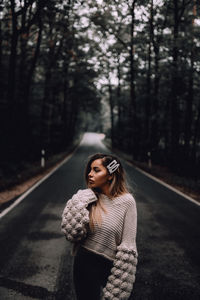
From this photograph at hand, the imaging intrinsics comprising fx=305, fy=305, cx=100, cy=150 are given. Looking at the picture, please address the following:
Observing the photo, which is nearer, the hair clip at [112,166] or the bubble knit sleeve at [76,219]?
the bubble knit sleeve at [76,219]

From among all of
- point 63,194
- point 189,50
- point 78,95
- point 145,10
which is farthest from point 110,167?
point 78,95

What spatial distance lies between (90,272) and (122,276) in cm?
32

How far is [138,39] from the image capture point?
66.8 feet

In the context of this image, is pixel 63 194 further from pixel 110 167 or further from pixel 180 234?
pixel 110 167

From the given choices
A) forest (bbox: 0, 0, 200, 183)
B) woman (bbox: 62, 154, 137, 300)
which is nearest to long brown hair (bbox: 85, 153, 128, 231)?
woman (bbox: 62, 154, 137, 300)

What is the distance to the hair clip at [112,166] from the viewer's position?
2.41 metres

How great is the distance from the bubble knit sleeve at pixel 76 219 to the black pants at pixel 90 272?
18cm

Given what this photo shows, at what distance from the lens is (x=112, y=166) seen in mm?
2418

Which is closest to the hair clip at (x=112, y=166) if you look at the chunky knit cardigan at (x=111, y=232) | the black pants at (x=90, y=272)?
the chunky knit cardigan at (x=111, y=232)

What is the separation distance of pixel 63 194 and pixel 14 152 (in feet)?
26.1

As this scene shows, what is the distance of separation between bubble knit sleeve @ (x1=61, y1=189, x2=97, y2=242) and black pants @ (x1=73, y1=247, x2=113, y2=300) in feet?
0.58

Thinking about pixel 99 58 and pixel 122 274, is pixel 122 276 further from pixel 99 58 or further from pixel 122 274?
pixel 99 58

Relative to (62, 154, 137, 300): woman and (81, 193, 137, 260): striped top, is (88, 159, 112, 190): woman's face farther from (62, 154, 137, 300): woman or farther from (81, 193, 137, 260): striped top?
(81, 193, 137, 260): striped top

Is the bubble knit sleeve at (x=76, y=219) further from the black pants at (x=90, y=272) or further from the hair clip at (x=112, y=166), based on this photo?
the hair clip at (x=112, y=166)
